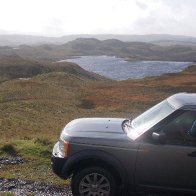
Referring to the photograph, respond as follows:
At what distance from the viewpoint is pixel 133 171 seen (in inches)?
336

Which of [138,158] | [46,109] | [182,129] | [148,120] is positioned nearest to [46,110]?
[46,109]

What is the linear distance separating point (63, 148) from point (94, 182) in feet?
3.43

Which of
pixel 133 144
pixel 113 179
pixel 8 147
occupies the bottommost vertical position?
pixel 8 147

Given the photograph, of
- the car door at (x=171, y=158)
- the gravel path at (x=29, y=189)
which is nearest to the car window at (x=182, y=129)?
the car door at (x=171, y=158)

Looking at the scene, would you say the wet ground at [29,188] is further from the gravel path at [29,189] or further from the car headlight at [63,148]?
the car headlight at [63,148]

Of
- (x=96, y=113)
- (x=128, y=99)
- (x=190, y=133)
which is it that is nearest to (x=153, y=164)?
(x=190, y=133)

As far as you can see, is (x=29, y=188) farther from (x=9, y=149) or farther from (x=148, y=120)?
(x=9, y=149)

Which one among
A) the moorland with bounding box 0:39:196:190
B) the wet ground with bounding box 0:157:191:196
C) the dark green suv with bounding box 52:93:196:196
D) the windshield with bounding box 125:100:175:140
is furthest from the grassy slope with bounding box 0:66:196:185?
the windshield with bounding box 125:100:175:140

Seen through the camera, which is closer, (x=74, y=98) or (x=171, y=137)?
(x=171, y=137)

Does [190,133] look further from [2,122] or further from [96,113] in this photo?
[96,113]

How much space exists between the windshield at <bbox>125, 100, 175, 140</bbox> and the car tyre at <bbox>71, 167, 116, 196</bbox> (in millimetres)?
1042

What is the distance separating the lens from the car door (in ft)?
27.4

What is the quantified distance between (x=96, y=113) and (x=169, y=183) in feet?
124

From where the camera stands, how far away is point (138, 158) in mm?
8484
